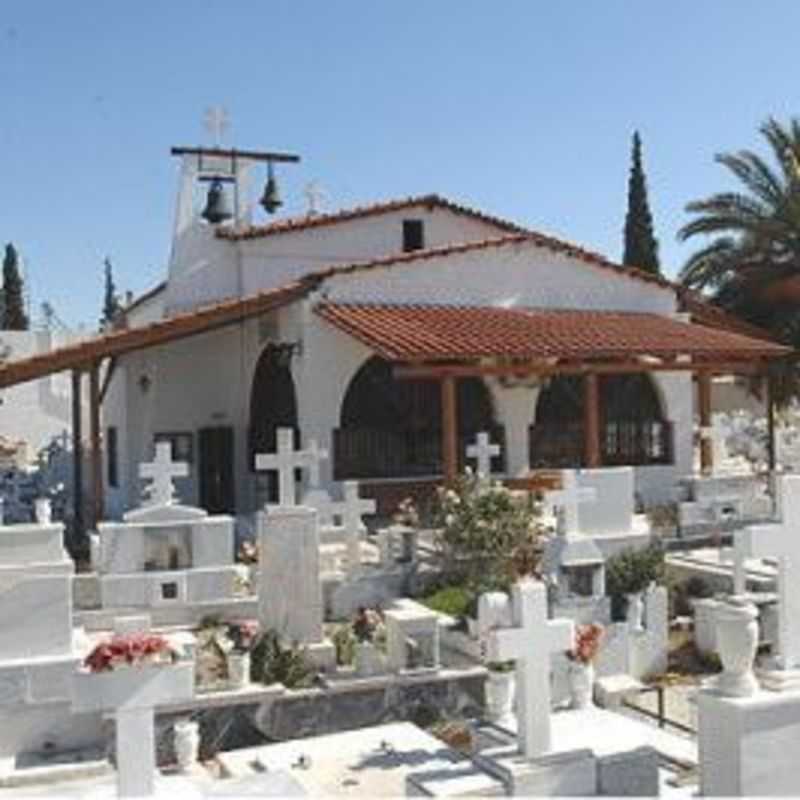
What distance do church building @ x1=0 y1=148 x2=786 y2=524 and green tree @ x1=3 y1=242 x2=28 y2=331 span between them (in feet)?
118

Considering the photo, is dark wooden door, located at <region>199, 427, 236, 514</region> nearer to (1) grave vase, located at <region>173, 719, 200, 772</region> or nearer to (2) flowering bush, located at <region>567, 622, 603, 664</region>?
(1) grave vase, located at <region>173, 719, 200, 772</region>

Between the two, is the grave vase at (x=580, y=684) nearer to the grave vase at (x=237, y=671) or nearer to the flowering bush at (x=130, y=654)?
the grave vase at (x=237, y=671)

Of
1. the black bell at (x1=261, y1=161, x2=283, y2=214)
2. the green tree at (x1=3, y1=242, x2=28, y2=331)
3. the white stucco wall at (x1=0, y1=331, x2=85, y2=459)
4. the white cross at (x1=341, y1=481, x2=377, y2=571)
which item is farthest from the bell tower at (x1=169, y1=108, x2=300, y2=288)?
A: the green tree at (x1=3, y1=242, x2=28, y2=331)

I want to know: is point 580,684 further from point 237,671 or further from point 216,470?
point 216,470

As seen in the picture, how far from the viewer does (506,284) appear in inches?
878

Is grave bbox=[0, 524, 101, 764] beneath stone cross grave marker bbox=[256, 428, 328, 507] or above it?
beneath

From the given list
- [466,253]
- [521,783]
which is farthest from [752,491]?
[521,783]

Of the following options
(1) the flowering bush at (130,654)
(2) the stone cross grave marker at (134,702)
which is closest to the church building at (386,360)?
(1) the flowering bush at (130,654)

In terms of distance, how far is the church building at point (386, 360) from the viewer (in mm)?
19844

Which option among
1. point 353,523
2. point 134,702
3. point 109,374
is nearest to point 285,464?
point 353,523

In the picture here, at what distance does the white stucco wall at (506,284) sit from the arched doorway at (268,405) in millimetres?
2084

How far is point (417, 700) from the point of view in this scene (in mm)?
11328

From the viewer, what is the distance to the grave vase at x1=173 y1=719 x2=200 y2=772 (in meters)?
9.93

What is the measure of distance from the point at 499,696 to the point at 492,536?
440 cm
